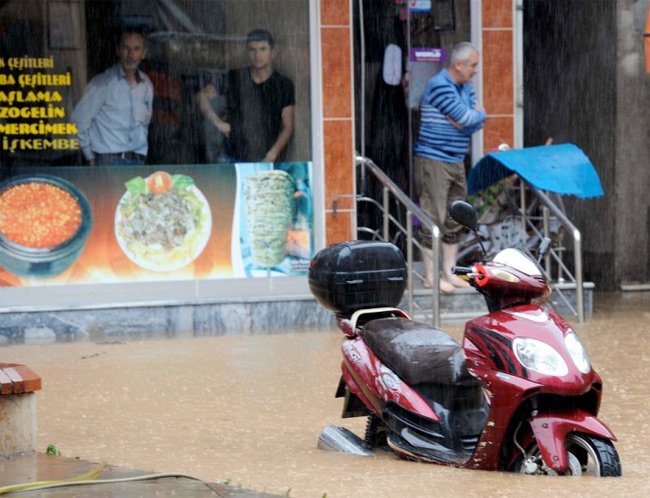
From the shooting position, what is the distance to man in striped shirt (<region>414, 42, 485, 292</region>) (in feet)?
38.6

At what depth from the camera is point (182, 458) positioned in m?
6.53

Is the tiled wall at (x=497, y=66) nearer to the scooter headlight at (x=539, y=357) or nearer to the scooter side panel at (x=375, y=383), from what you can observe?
the scooter side panel at (x=375, y=383)

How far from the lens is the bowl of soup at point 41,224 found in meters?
11.6

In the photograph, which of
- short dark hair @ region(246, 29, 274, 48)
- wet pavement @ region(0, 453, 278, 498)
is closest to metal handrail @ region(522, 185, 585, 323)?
short dark hair @ region(246, 29, 274, 48)

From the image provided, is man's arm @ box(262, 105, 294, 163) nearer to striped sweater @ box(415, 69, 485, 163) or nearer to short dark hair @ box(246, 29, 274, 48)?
short dark hair @ box(246, 29, 274, 48)

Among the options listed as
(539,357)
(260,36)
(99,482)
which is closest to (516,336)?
(539,357)

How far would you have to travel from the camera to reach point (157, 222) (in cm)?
1188

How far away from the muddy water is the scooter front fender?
0.09 metres

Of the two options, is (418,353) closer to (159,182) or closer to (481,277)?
(481,277)

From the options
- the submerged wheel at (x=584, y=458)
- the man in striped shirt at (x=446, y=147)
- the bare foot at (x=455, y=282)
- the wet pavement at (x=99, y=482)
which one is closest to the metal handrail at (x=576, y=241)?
the man in striped shirt at (x=446, y=147)

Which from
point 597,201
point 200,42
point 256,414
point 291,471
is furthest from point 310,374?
point 597,201

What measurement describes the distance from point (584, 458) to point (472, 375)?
24.3 inches

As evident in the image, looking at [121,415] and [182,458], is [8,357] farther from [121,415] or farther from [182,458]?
[182,458]

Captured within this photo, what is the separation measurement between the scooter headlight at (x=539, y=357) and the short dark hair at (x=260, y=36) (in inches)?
272
